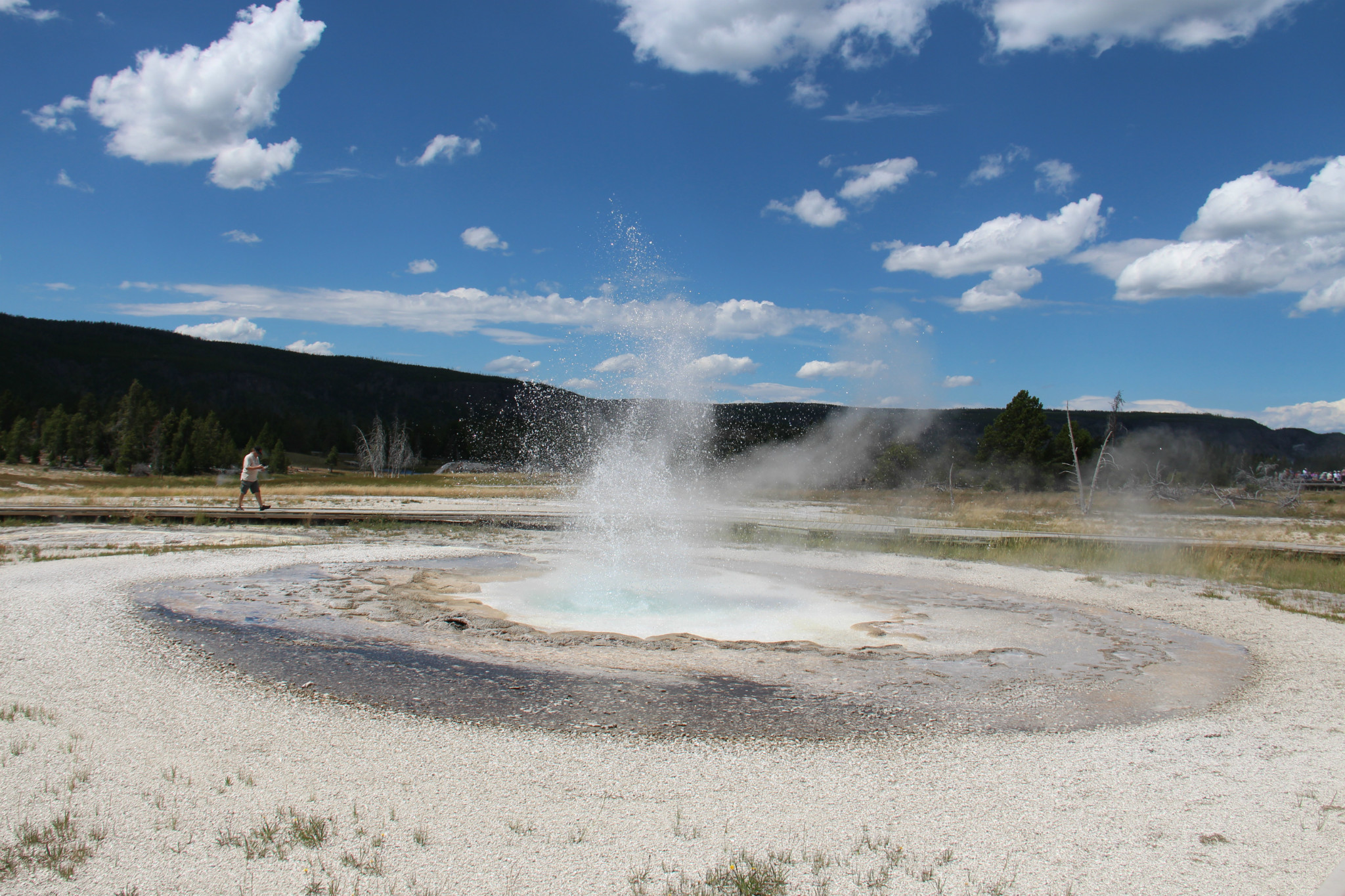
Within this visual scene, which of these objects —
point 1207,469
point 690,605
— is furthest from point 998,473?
point 690,605

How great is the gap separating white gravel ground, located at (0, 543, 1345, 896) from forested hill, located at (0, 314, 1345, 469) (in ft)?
127

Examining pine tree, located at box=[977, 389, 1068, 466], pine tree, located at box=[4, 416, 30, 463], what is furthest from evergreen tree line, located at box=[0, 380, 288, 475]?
pine tree, located at box=[977, 389, 1068, 466]

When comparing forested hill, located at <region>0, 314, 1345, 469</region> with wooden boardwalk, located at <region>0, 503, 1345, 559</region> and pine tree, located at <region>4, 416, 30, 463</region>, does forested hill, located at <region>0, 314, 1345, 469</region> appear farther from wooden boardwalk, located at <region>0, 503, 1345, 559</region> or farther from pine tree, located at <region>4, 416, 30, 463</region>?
wooden boardwalk, located at <region>0, 503, 1345, 559</region>

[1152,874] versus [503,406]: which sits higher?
[503,406]

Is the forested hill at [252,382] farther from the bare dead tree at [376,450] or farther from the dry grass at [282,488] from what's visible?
the dry grass at [282,488]

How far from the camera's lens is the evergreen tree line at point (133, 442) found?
66.6 meters

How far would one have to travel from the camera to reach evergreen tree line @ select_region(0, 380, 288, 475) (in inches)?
2623

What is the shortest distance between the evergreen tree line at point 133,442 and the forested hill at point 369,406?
15.1 feet

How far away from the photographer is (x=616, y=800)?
13.5 feet

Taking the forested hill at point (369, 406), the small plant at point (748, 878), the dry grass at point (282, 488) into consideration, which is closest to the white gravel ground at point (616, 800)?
the small plant at point (748, 878)

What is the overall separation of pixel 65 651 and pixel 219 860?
4806mm

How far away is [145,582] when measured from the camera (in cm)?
1059

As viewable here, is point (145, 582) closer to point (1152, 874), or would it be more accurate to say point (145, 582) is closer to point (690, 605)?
point (690, 605)

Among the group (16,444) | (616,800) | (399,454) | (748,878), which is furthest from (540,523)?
(16,444)
